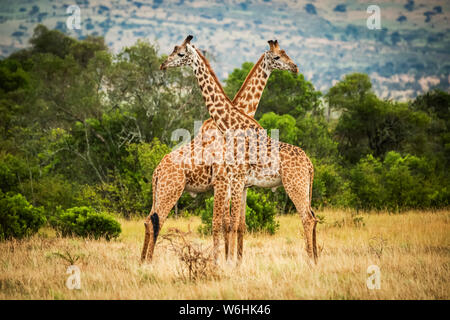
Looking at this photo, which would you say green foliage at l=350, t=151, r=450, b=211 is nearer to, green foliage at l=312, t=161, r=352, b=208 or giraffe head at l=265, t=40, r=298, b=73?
green foliage at l=312, t=161, r=352, b=208

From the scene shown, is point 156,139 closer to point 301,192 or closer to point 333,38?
point 301,192

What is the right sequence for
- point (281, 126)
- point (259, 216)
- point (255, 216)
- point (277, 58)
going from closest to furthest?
point (277, 58) → point (255, 216) → point (259, 216) → point (281, 126)

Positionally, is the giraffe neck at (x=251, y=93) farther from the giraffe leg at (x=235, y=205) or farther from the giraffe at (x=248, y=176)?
the giraffe leg at (x=235, y=205)

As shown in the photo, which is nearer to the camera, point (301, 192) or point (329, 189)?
point (301, 192)

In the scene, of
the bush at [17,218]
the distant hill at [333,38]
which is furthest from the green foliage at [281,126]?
the distant hill at [333,38]

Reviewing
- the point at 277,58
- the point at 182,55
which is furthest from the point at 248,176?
the point at 182,55

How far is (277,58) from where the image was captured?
368 inches

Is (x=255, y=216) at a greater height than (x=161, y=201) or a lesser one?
lesser

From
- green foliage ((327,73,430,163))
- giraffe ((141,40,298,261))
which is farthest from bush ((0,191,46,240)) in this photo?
green foliage ((327,73,430,163))

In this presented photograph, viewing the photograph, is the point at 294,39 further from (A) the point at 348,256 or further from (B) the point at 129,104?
(A) the point at 348,256

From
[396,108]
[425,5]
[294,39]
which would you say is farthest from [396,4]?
[396,108]

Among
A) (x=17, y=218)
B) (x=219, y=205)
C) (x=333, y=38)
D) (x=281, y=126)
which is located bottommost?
(x=17, y=218)

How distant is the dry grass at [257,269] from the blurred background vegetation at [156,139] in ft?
9.16

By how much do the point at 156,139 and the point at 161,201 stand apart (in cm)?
942
